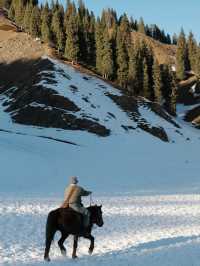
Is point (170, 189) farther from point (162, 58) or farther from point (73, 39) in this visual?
point (162, 58)

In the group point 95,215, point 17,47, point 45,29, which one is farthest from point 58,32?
point 95,215

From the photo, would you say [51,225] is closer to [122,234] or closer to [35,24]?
[122,234]

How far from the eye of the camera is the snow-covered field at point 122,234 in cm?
1423

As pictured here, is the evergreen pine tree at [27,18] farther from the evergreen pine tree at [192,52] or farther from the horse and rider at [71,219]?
the horse and rider at [71,219]

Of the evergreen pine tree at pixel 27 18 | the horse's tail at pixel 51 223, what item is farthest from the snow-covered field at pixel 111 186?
the evergreen pine tree at pixel 27 18

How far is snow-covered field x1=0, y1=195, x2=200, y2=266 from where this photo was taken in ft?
46.7

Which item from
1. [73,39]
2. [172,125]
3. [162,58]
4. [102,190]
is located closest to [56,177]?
[102,190]

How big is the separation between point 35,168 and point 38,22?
8347cm

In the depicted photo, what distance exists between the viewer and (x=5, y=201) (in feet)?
84.1

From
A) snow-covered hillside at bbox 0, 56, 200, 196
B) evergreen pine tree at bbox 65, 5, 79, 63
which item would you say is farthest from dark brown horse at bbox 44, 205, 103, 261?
evergreen pine tree at bbox 65, 5, 79, 63

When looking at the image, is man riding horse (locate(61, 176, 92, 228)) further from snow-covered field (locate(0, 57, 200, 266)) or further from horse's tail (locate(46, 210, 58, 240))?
snow-covered field (locate(0, 57, 200, 266))

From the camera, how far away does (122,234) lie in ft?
62.6

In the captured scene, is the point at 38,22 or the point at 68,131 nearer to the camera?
the point at 68,131

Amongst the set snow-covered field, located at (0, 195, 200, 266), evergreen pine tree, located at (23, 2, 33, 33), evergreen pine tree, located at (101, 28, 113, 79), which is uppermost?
evergreen pine tree, located at (23, 2, 33, 33)
